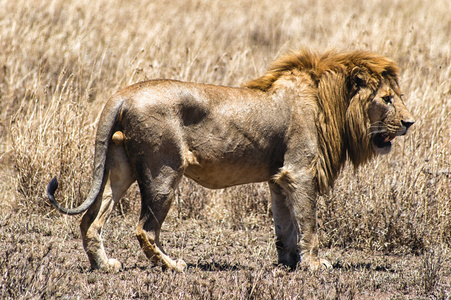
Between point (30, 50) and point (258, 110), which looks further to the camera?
point (30, 50)

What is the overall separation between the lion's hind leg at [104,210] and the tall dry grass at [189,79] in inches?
78.3

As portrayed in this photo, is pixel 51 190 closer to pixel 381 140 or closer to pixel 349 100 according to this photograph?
pixel 349 100

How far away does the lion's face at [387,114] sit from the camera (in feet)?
18.6

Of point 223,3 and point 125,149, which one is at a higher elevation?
point 125,149

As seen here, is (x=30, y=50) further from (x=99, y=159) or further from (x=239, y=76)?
(x=99, y=159)

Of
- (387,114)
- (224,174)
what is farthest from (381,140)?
(224,174)

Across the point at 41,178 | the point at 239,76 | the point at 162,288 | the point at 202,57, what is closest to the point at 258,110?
the point at 162,288

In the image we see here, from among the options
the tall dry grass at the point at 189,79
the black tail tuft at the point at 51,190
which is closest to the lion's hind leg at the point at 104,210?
the black tail tuft at the point at 51,190

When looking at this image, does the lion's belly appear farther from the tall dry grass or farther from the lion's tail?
the tall dry grass

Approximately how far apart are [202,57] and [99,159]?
7366mm

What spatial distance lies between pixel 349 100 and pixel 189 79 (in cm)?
445

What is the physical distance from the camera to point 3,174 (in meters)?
8.00

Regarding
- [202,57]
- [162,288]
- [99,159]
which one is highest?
[99,159]

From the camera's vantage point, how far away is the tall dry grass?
6715mm
